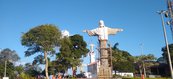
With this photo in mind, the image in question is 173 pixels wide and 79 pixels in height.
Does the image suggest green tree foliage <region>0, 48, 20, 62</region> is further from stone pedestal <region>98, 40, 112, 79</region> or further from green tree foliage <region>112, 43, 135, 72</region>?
stone pedestal <region>98, 40, 112, 79</region>

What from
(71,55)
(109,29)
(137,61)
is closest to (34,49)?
(71,55)

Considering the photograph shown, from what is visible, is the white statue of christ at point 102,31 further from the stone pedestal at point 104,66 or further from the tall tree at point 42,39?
the tall tree at point 42,39

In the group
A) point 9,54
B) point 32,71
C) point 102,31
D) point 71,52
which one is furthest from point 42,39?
point 9,54

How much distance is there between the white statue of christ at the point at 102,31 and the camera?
120ft

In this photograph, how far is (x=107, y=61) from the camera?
35125 millimetres

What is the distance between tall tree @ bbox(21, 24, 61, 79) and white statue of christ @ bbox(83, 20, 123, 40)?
2140 centimetres

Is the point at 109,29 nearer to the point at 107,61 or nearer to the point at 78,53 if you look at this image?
the point at 107,61

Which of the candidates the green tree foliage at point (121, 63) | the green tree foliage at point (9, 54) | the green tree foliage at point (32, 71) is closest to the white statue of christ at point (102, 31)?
the green tree foliage at point (121, 63)

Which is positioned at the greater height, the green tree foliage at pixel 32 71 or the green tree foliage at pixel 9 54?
the green tree foliage at pixel 9 54

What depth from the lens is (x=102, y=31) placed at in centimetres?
3666

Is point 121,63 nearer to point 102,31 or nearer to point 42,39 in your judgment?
point 42,39

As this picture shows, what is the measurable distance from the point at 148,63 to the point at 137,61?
11.8ft

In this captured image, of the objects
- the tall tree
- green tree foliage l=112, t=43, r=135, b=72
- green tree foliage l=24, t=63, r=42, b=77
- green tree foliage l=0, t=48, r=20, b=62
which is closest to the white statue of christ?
the tall tree

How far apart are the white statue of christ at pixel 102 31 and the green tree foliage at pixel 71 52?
2291cm
